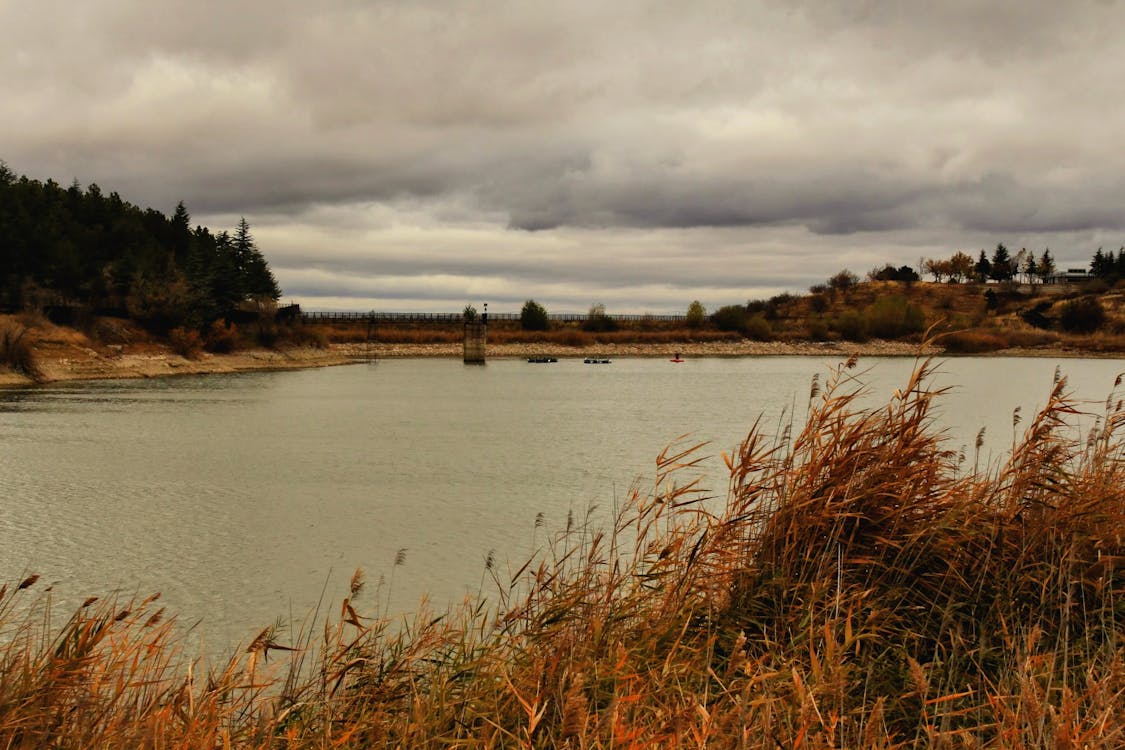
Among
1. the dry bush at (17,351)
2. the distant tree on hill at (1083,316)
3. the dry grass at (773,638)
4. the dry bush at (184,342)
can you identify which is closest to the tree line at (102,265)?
the dry bush at (184,342)

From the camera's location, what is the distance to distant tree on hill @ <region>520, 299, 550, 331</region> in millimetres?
160125

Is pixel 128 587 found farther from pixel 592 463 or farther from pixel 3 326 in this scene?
pixel 3 326

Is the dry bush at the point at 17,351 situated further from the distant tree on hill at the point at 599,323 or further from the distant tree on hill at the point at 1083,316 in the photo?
the distant tree on hill at the point at 1083,316

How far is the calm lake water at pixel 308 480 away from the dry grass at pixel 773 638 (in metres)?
1.32

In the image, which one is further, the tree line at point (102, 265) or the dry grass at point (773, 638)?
the tree line at point (102, 265)

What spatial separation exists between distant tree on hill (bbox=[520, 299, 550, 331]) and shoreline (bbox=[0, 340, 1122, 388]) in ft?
31.3

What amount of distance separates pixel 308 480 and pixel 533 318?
134 m

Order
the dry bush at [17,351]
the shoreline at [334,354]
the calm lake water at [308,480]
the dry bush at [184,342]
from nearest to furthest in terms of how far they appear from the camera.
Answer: the calm lake water at [308,480] < the dry bush at [17,351] < the shoreline at [334,354] < the dry bush at [184,342]

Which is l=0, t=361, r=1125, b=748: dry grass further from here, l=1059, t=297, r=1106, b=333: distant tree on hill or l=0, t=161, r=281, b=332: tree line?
l=1059, t=297, r=1106, b=333: distant tree on hill

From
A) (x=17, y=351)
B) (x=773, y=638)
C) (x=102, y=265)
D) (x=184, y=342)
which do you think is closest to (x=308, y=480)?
(x=773, y=638)

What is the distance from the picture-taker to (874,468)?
25.4ft

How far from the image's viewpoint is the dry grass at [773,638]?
5.43m

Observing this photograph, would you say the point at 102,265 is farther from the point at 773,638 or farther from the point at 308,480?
the point at 773,638

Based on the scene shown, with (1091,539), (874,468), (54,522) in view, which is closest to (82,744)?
(874,468)
